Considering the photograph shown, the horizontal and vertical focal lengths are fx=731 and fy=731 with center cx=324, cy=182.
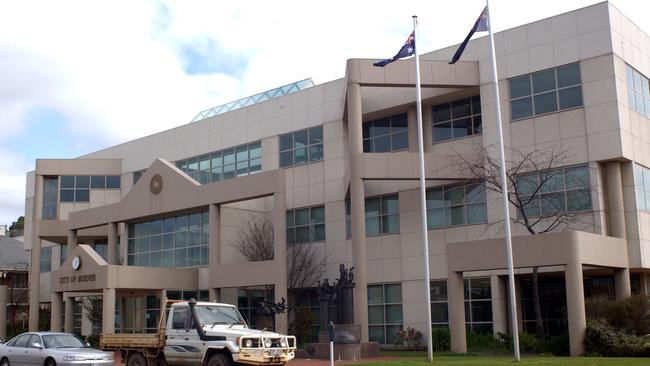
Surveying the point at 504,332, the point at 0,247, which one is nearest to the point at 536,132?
the point at 504,332

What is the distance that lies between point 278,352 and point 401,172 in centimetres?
1548

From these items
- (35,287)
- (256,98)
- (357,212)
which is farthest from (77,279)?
(357,212)

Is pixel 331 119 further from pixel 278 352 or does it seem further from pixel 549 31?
pixel 278 352

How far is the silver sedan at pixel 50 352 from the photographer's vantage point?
19984mm

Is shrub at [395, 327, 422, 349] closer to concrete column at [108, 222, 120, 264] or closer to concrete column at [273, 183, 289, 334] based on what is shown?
concrete column at [273, 183, 289, 334]

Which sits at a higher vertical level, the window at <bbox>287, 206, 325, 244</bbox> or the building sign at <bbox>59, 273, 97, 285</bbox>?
the window at <bbox>287, 206, 325, 244</bbox>

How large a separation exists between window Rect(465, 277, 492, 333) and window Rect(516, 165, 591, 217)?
3.62 meters

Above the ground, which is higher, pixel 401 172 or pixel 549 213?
pixel 401 172

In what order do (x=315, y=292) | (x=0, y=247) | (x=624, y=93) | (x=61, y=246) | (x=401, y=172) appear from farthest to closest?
(x=0, y=247), (x=61, y=246), (x=315, y=292), (x=401, y=172), (x=624, y=93)

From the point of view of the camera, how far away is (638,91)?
102ft

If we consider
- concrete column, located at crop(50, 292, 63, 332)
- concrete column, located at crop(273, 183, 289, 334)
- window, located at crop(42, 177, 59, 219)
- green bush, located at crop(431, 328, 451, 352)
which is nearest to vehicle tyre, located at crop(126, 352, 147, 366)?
concrete column, located at crop(273, 183, 289, 334)

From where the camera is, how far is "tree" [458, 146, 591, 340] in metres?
29.4

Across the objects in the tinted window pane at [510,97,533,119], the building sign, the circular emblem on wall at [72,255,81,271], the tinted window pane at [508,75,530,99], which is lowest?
the building sign

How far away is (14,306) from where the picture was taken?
59844 millimetres
